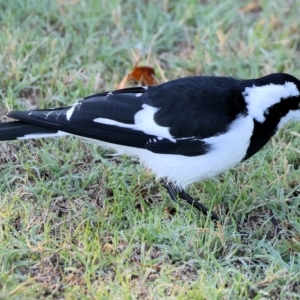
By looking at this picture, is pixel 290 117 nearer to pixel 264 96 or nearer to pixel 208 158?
pixel 264 96

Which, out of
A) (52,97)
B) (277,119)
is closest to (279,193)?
(277,119)

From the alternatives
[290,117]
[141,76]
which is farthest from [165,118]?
[141,76]

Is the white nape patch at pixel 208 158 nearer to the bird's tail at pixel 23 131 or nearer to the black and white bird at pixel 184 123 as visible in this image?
the black and white bird at pixel 184 123

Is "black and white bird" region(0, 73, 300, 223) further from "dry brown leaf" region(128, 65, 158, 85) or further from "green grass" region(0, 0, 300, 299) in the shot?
"dry brown leaf" region(128, 65, 158, 85)

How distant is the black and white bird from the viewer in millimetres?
3123

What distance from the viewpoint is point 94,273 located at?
9.11ft

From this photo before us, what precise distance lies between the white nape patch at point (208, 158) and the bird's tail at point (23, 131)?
19cm

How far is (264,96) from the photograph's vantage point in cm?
319

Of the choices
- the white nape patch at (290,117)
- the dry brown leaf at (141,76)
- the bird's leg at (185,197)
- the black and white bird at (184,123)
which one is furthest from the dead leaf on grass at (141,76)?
the white nape patch at (290,117)

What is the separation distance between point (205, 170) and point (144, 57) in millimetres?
1551

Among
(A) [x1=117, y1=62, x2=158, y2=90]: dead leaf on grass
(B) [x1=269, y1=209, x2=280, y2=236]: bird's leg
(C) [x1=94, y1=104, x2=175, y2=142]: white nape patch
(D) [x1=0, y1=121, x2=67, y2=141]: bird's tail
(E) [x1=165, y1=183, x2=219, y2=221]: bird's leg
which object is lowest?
(B) [x1=269, y1=209, x2=280, y2=236]: bird's leg

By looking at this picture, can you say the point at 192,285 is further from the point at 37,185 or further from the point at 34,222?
the point at 37,185

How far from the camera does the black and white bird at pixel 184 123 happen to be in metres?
3.12

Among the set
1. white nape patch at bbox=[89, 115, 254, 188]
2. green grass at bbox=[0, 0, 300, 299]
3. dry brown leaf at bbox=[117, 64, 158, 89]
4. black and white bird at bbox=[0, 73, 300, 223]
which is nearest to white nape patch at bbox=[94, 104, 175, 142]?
black and white bird at bbox=[0, 73, 300, 223]
